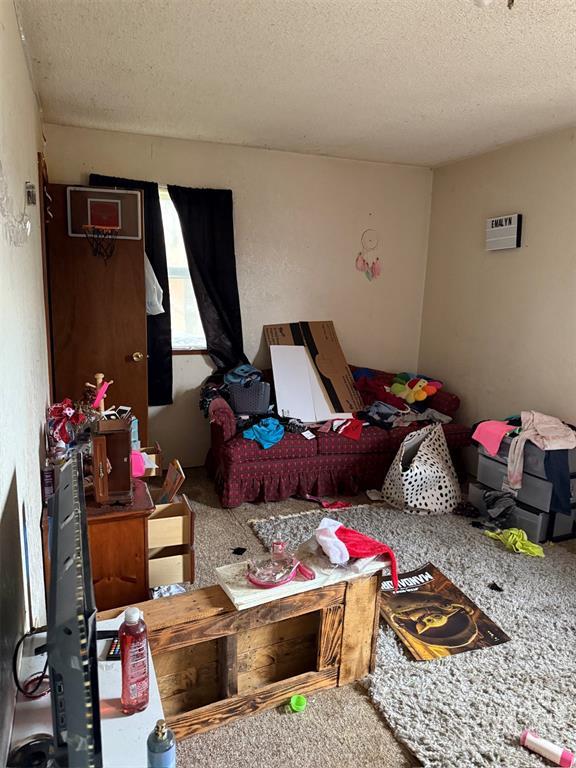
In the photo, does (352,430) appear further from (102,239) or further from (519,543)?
(102,239)

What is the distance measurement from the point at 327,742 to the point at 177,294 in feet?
10.3

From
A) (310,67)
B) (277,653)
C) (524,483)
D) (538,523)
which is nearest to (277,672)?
(277,653)

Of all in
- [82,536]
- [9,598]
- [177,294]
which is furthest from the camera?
[177,294]

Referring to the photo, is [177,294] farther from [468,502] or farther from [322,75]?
[468,502]

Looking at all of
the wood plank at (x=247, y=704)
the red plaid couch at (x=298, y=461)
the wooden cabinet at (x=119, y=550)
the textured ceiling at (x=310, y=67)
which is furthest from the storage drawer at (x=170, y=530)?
the textured ceiling at (x=310, y=67)

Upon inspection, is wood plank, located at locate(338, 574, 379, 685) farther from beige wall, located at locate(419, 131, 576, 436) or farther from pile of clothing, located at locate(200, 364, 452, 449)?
beige wall, located at locate(419, 131, 576, 436)

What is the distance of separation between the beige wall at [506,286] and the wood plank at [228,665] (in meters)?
2.65

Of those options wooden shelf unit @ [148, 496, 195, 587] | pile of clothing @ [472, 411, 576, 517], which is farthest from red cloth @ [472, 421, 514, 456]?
wooden shelf unit @ [148, 496, 195, 587]

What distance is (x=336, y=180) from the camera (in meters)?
4.33

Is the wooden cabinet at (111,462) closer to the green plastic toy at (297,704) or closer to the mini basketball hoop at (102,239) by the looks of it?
the green plastic toy at (297,704)

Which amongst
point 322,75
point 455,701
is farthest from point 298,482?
point 322,75

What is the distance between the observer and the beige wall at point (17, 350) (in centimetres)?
124

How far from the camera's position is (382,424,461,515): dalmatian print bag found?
345 centimetres

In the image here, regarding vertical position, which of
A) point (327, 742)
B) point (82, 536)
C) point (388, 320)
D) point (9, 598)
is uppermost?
point (388, 320)
